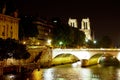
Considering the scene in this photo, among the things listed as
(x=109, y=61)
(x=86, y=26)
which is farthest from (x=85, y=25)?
(x=109, y=61)

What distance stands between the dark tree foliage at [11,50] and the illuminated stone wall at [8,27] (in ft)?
31.9

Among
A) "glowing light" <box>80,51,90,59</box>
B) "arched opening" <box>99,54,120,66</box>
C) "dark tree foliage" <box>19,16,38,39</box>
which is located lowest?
"arched opening" <box>99,54,120,66</box>

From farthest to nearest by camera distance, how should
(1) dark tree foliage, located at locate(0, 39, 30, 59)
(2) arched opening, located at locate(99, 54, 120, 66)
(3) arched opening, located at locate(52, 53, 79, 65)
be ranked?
(2) arched opening, located at locate(99, 54, 120, 66) < (3) arched opening, located at locate(52, 53, 79, 65) < (1) dark tree foliage, located at locate(0, 39, 30, 59)

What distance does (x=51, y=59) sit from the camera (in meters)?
Answer: 64.7

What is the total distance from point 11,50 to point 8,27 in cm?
1372

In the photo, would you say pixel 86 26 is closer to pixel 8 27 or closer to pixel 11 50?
pixel 8 27

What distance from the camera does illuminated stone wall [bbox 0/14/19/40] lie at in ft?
197

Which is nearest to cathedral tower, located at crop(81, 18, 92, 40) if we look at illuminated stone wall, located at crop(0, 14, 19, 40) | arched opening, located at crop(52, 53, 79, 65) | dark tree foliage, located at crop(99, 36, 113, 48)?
dark tree foliage, located at crop(99, 36, 113, 48)

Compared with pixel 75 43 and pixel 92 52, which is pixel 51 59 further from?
pixel 75 43

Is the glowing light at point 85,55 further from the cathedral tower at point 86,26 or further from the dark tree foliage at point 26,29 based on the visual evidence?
the cathedral tower at point 86,26

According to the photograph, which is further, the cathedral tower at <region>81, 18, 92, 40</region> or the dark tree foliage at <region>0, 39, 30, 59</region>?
the cathedral tower at <region>81, 18, 92, 40</region>

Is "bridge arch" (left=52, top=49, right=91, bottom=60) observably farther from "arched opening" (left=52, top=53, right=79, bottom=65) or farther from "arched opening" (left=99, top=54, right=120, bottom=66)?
"arched opening" (left=99, top=54, right=120, bottom=66)

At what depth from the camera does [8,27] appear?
6228cm

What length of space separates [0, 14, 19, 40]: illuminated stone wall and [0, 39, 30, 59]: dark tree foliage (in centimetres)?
971
